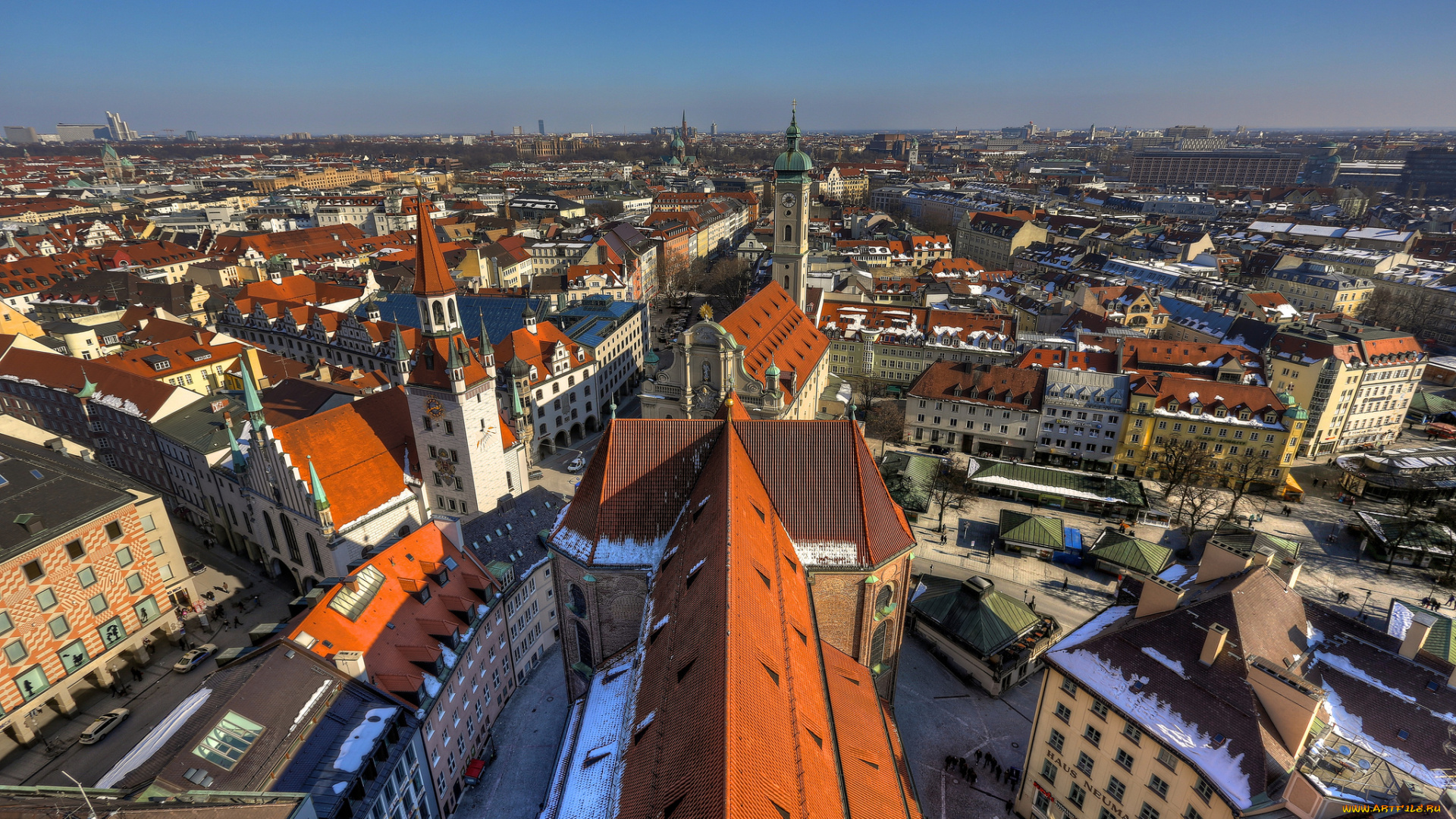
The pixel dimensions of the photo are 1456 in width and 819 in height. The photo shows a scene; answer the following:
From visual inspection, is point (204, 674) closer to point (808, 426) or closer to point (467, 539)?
point (467, 539)

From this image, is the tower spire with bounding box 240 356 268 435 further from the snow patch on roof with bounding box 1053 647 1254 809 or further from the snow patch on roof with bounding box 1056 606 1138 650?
the snow patch on roof with bounding box 1056 606 1138 650

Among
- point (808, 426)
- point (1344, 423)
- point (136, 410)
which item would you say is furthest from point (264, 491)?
point (1344, 423)

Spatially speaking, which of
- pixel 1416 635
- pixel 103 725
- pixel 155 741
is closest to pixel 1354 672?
pixel 1416 635

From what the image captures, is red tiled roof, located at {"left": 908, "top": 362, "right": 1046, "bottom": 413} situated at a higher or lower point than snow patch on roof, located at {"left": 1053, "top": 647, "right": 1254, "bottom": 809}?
lower

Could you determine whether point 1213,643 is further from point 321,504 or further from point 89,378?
point 89,378

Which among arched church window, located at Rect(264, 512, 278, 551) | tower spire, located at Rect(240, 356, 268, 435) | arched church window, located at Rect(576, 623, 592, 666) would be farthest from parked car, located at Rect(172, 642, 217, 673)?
arched church window, located at Rect(576, 623, 592, 666)

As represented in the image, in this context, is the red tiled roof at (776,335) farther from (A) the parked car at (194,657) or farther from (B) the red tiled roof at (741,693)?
(A) the parked car at (194,657)
